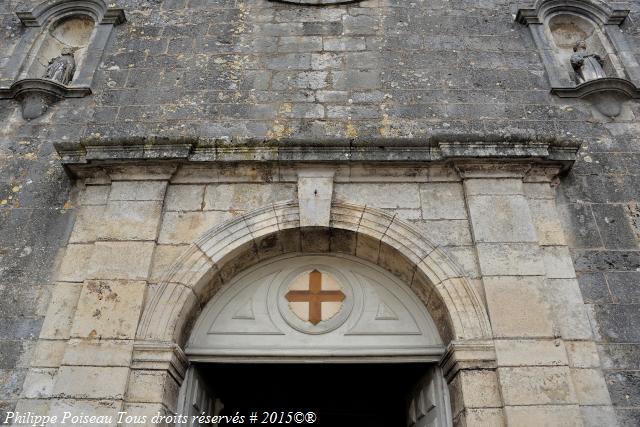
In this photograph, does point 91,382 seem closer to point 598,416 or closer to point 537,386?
point 537,386

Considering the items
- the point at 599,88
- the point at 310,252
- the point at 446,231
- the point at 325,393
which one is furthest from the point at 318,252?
the point at 599,88

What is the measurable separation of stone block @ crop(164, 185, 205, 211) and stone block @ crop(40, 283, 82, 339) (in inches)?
34.6

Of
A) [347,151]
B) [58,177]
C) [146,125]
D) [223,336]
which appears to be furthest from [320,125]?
[58,177]

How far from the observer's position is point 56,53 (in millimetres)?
5582

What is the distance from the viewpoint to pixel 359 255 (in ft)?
14.0

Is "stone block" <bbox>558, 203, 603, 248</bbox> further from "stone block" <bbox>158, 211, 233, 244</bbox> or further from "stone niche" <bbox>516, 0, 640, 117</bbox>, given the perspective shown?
"stone block" <bbox>158, 211, 233, 244</bbox>

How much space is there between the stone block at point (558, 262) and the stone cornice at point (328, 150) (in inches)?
28.5

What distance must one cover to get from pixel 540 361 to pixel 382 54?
3144 millimetres

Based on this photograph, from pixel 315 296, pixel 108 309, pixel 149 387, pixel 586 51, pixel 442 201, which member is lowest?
pixel 149 387

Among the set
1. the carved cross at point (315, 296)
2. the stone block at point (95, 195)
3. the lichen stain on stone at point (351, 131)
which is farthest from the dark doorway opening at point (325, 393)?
the lichen stain on stone at point (351, 131)

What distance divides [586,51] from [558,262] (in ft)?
8.98

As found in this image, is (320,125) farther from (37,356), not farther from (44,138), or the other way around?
(37,356)

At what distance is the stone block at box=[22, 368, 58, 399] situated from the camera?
11.3ft

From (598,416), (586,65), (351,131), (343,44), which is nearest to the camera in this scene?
(598,416)
